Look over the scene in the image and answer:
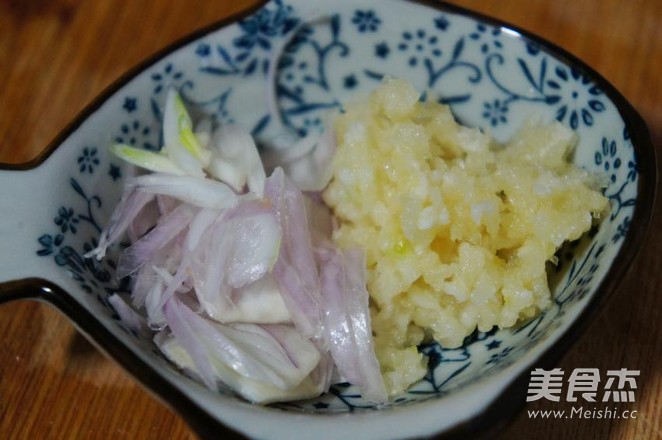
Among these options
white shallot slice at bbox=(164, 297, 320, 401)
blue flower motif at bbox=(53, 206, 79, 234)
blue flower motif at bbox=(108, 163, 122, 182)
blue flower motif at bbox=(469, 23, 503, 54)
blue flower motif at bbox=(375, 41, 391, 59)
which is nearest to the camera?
white shallot slice at bbox=(164, 297, 320, 401)

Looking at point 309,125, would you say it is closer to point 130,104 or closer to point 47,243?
point 130,104

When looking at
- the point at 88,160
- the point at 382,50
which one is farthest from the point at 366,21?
the point at 88,160

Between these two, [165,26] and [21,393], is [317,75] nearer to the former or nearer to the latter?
[165,26]

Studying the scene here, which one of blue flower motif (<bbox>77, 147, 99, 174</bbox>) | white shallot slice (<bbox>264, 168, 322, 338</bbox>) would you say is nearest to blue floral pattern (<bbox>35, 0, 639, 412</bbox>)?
blue flower motif (<bbox>77, 147, 99, 174</bbox>)

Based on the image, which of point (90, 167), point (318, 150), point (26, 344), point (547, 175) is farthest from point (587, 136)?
point (26, 344)

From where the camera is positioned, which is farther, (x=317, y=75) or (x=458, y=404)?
(x=317, y=75)

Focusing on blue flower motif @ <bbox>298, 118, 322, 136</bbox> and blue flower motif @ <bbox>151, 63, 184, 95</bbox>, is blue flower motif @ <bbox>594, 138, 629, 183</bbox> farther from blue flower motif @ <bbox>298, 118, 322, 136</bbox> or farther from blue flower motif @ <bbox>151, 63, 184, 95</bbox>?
blue flower motif @ <bbox>151, 63, 184, 95</bbox>

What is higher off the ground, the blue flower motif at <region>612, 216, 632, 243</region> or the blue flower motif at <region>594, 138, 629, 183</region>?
the blue flower motif at <region>594, 138, 629, 183</region>
